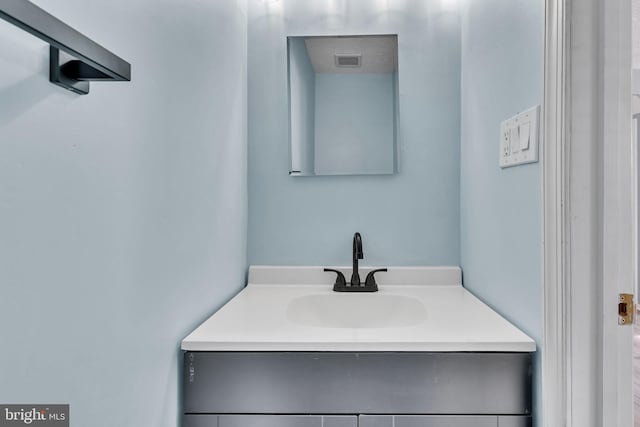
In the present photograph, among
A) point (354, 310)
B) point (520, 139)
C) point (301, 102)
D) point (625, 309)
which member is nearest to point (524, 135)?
point (520, 139)

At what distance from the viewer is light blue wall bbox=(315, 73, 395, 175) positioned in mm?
1584

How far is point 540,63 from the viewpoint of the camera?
→ 895mm

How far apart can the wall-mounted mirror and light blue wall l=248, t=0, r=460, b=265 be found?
4 centimetres

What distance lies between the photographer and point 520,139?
3.20ft

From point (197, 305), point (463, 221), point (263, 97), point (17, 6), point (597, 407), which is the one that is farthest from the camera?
point (263, 97)

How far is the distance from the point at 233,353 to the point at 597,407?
770mm

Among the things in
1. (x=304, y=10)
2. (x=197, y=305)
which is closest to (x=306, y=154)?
(x=304, y=10)

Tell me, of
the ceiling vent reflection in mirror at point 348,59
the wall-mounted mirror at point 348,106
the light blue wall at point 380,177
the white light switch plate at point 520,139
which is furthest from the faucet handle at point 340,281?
the ceiling vent reflection in mirror at point 348,59

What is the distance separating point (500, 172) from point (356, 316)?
2.20 feet

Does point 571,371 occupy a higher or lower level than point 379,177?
lower

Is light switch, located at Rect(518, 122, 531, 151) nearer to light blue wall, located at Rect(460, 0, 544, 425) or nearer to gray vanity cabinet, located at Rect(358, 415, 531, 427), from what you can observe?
light blue wall, located at Rect(460, 0, 544, 425)

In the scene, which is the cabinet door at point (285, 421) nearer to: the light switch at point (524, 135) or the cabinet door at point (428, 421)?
the cabinet door at point (428, 421)

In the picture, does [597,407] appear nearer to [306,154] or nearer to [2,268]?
[2,268]

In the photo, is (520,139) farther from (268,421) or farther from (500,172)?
(268,421)
